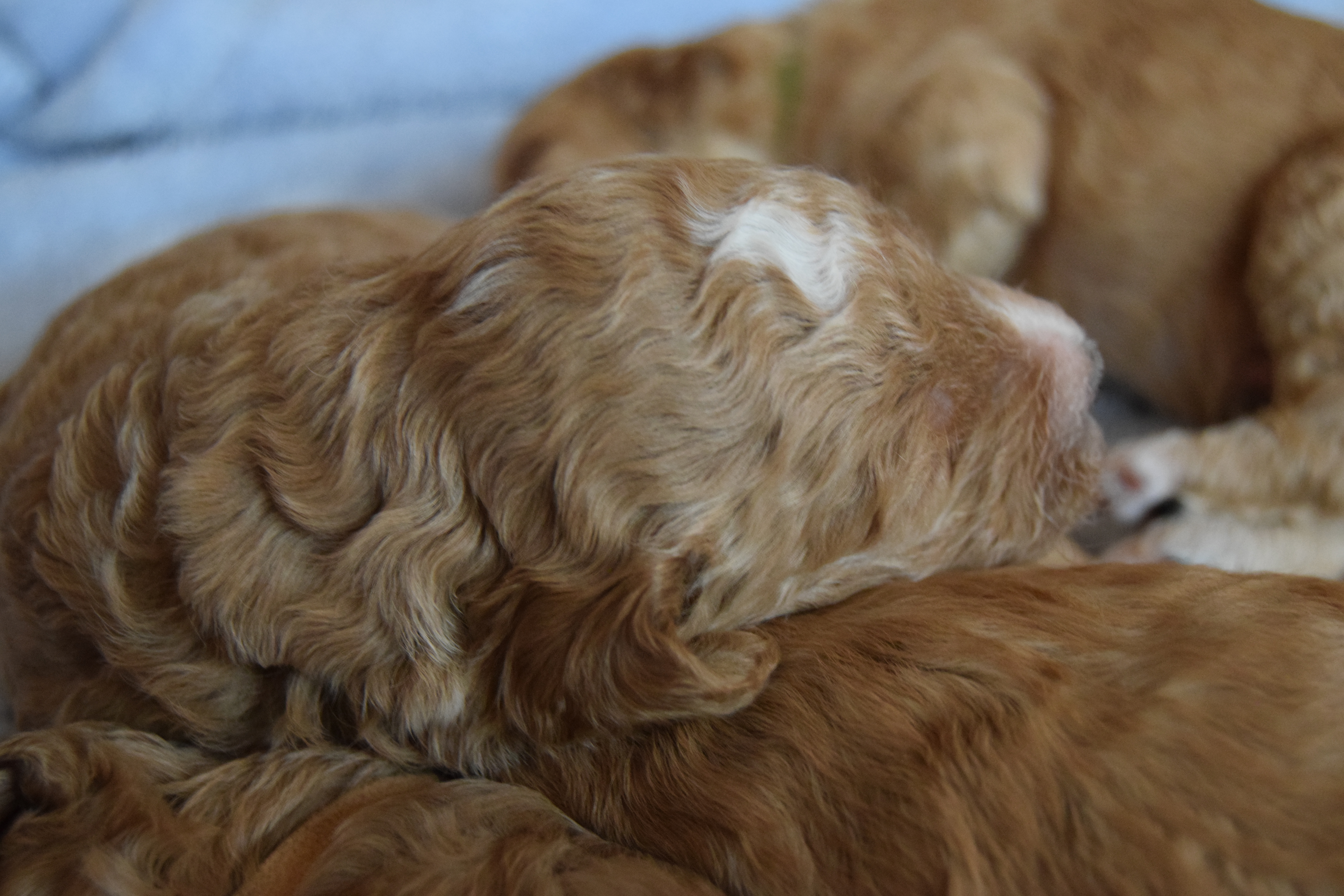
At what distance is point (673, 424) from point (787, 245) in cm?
26

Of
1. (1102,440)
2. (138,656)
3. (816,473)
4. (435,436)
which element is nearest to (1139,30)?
(1102,440)

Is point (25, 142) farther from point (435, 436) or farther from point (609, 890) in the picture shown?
point (609, 890)

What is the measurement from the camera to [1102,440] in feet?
5.31

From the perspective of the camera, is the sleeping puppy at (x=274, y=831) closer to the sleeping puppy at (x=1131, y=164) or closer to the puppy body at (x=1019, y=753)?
the puppy body at (x=1019, y=753)

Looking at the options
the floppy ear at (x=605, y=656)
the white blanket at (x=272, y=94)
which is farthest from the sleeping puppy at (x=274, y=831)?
the white blanket at (x=272, y=94)

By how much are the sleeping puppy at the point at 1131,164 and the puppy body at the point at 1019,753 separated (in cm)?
67

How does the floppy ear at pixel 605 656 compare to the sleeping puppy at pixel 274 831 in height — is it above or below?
above

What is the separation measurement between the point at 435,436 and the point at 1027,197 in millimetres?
1488

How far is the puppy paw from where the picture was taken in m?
1.82

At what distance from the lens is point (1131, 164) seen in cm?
202

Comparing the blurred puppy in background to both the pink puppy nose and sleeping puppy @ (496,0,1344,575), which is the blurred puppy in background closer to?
the pink puppy nose

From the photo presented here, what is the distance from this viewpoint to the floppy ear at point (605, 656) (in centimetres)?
107

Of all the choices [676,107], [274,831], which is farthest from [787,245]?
→ [676,107]

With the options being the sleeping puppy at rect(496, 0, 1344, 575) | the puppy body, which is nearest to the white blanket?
the sleeping puppy at rect(496, 0, 1344, 575)
